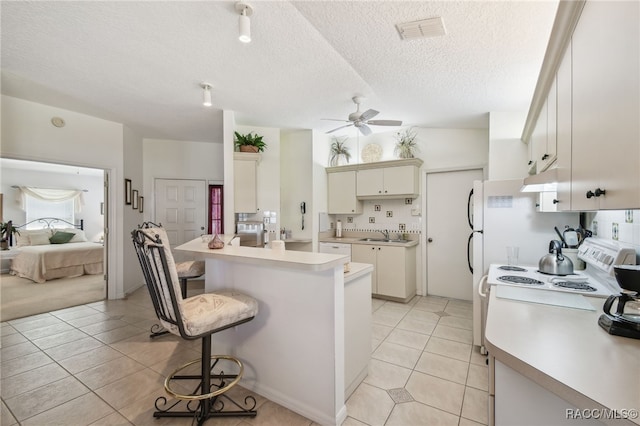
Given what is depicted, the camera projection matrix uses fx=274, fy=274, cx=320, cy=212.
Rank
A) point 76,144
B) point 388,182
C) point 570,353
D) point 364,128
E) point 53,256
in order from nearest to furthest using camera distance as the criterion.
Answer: point 570,353 → point 364,128 → point 76,144 → point 388,182 → point 53,256

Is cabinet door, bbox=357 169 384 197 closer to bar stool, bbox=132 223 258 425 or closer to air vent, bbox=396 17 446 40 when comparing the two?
air vent, bbox=396 17 446 40

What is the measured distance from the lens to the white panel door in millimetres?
5273

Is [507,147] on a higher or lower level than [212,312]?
higher

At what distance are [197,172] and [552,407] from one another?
5.78 meters

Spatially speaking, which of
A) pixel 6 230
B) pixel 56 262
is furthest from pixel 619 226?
pixel 6 230

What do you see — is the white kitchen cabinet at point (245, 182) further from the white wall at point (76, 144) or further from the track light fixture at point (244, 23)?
the track light fixture at point (244, 23)

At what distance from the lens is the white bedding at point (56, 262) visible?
5406mm

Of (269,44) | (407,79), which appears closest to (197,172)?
(269,44)

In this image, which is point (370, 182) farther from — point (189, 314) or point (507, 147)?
point (189, 314)

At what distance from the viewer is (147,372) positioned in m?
2.33

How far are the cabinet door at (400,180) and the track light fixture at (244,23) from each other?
3131 mm

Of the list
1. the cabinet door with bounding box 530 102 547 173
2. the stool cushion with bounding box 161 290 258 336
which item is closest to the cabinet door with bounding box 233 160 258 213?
the stool cushion with bounding box 161 290 258 336

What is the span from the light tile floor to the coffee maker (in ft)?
3.67

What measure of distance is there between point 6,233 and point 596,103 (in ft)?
33.4
